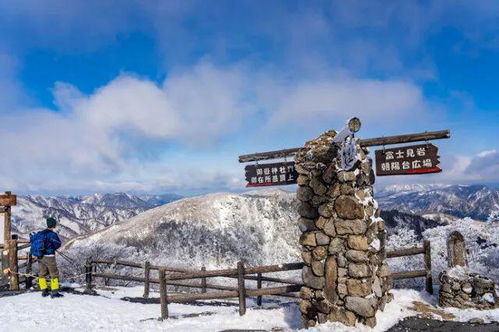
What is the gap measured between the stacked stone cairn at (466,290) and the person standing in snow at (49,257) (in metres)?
11.5

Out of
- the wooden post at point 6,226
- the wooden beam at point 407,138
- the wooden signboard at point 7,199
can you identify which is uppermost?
the wooden beam at point 407,138

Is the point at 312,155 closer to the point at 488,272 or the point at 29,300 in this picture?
the point at 29,300

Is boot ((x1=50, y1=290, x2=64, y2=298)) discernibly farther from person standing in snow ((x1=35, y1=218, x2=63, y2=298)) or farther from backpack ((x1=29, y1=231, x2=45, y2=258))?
backpack ((x1=29, y1=231, x2=45, y2=258))

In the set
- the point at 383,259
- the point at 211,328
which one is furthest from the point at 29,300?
the point at 383,259

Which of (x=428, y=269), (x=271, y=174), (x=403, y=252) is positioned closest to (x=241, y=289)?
(x=271, y=174)

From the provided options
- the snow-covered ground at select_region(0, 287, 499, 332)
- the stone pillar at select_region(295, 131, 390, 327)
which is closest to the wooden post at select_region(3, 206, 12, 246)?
the snow-covered ground at select_region(0, 287, 499, 332)

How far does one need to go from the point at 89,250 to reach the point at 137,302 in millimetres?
26685

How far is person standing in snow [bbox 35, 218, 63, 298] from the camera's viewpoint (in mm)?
11727

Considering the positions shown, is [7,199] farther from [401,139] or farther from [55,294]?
[401,139]

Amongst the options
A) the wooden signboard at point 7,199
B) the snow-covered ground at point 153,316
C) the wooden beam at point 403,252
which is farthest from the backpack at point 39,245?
the wooden beam at point 403,252

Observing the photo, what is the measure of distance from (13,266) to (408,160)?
48.1 feet

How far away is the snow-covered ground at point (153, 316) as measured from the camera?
319 inches

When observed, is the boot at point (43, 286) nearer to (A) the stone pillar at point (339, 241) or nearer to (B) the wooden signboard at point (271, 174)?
(B) the wooden signboard at point (271, 174)

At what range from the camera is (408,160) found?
8234 mm
